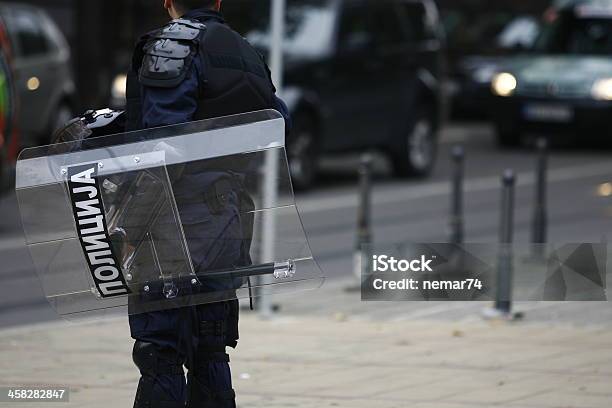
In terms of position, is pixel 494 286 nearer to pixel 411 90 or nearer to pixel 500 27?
pixel 411 90

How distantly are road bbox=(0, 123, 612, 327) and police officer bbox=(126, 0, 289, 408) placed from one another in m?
1.60

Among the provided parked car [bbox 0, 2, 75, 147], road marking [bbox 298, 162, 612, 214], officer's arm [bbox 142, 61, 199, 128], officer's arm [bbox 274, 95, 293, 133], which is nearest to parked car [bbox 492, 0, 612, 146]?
road marking [bbox 298, 162, 612, 214]

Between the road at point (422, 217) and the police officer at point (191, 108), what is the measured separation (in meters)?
1.60

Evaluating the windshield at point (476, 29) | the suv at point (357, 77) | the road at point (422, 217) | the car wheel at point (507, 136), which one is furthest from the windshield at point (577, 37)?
the windshield at point (476, 29)

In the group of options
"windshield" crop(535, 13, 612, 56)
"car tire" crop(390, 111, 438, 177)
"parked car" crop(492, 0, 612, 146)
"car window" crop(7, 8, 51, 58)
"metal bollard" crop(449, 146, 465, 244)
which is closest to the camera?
"metal bollard" crop(449, 146, 465, 244)

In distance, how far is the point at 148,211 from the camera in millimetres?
4992

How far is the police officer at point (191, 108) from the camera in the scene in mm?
4941

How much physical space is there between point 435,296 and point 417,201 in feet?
31.2

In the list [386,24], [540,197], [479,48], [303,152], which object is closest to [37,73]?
[303,152]

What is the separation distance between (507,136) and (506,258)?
1285 cm

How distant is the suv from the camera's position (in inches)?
615

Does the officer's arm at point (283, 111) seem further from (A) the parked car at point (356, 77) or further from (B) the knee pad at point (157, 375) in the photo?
(A) the parked car at point (356, 77)

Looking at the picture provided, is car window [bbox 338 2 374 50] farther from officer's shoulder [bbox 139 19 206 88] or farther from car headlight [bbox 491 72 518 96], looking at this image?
officer's shoulder [bbox 139 19 206 88]

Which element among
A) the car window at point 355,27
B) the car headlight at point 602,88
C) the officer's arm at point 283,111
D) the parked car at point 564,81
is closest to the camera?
the officer's arm at point 283,111
